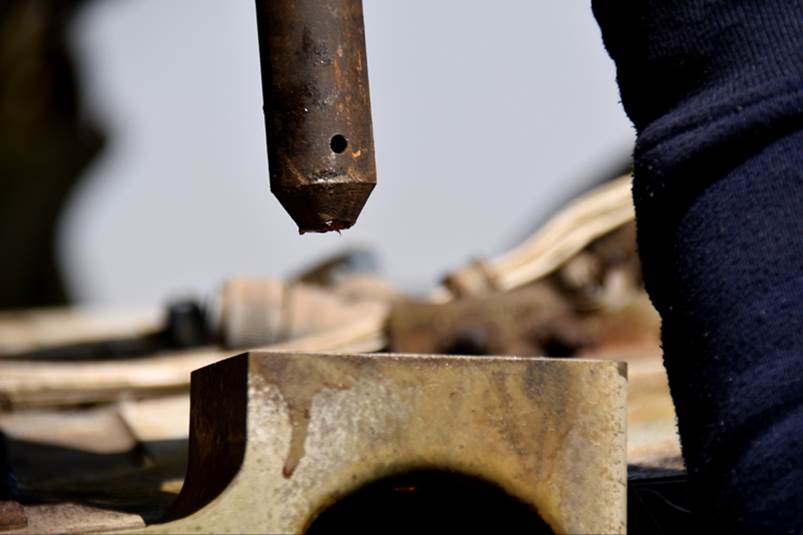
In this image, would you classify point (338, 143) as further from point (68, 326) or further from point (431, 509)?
point (68, 326)

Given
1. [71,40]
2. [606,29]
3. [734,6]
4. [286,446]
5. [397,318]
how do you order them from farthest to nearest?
[71,40]
[397,318]
[606,29]
[734,6]
[286,446]

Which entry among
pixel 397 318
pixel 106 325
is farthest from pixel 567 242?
pixel 106 325

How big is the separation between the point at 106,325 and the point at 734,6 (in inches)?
124

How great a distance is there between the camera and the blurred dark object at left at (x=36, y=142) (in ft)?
23.5

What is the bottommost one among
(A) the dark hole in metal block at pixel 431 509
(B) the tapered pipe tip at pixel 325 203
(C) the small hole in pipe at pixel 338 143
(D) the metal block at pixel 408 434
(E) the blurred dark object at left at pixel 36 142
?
(A) the dark hole in metal block at pixel 431 509

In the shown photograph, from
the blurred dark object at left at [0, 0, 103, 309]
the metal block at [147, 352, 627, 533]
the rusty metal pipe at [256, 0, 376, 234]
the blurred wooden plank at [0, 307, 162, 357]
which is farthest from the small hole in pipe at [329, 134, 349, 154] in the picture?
the blurred dark object at left at [0, 0, 103, 309]

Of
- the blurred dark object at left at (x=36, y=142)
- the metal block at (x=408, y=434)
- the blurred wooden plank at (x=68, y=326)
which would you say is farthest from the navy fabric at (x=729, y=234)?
the blurred dark object at left at (x=36, y=142)

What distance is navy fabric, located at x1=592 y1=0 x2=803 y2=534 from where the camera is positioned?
50.9 inches

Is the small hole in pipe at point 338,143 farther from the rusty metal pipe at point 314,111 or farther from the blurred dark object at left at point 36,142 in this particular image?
the blurred dark object at left at point 36,142

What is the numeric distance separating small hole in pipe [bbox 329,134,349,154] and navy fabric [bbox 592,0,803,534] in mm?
279

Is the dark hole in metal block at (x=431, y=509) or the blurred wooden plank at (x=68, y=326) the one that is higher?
the blurred wooden plank at (x=68, y=326)

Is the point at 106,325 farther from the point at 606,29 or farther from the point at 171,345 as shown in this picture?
the point at 606,29

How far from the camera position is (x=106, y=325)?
4293 mm

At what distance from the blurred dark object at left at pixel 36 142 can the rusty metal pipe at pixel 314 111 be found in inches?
233
